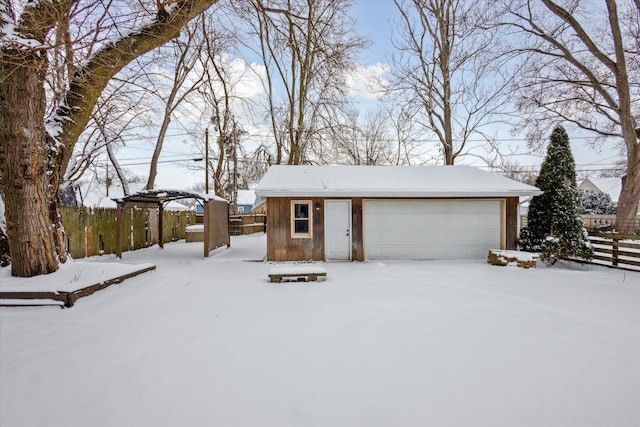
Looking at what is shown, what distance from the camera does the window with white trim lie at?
9.48m

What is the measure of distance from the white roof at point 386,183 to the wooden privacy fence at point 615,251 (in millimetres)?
1970

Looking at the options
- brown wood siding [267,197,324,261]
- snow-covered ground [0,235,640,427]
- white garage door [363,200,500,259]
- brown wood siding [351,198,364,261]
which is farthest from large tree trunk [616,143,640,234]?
brown wood siding [267,197,324,261]

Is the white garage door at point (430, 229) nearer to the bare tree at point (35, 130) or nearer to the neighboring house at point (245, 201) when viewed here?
the bare tree at point (35, 130)

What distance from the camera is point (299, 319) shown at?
436 cm

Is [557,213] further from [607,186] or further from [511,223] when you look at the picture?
[607,186]

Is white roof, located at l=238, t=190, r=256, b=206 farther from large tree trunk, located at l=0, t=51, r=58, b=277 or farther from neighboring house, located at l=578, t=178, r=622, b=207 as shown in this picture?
neighboring house, located at l=578, t=178, r=622, b=207

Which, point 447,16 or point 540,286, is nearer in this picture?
point 540,286

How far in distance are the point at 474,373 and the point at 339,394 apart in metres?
1.30

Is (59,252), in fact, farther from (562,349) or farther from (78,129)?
(562,349)

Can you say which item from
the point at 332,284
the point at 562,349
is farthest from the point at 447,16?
the point at 562,349

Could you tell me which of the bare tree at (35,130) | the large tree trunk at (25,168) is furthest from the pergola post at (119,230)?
the large tree trunk at (25,168)

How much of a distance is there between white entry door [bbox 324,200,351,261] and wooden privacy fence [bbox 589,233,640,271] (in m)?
6.57

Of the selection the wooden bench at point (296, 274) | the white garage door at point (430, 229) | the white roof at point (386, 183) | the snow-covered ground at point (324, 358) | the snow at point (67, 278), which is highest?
the white roof at point (386, 183)

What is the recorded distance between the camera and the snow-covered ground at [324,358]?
7.85ft
